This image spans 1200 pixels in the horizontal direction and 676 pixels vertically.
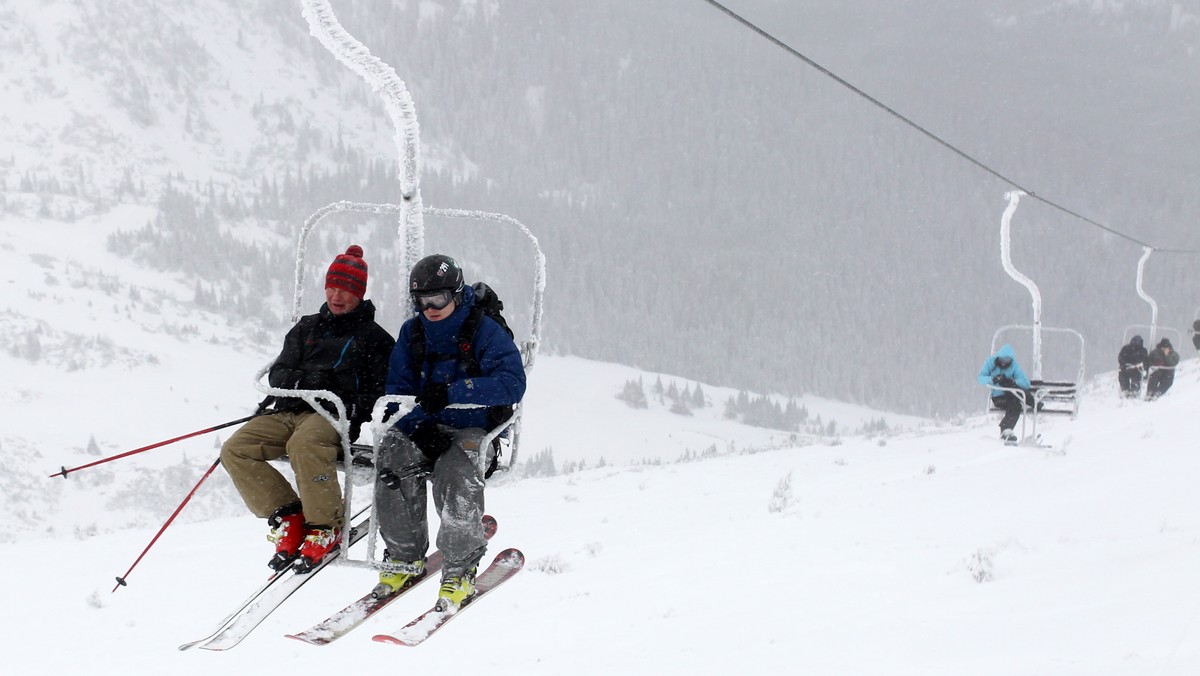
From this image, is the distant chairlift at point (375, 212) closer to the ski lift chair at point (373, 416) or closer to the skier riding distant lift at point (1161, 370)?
the ski lift chair at point (373, 416)

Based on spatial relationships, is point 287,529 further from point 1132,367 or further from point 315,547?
point 1132,367

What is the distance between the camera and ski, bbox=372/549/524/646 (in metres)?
4.34

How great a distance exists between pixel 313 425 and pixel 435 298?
39.0 inches

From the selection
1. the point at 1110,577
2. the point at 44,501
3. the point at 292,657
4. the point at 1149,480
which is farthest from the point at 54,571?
the point at 44,501

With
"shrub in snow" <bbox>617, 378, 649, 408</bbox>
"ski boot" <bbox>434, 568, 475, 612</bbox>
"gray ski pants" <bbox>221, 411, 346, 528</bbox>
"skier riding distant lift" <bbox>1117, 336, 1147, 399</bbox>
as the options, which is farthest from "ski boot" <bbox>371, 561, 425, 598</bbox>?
"shrub in snow" <bbox>617, 378, 649, 408</bbox>

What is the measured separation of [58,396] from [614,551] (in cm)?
10712

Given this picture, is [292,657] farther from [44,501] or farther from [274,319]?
[274,319]

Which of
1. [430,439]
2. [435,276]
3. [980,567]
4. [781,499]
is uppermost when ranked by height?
[435,276]

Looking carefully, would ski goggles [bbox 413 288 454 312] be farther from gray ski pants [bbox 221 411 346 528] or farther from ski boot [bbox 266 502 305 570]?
ski boot [bbox 266 502 305 570]

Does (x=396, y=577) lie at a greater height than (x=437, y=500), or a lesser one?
lesser

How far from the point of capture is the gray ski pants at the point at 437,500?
16.4ft

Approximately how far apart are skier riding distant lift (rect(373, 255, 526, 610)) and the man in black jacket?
0.29m

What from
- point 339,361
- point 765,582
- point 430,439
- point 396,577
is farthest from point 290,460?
point 765,582

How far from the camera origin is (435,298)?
16.4ft
